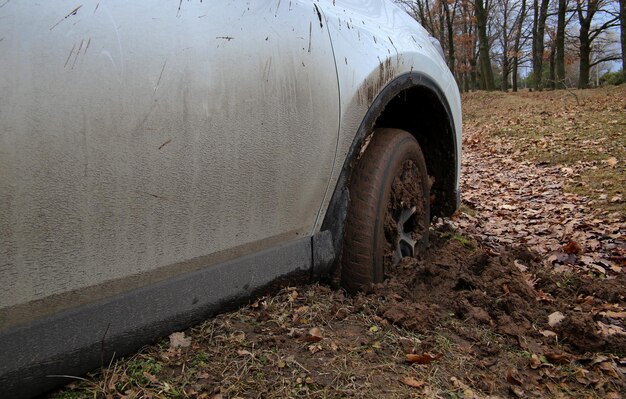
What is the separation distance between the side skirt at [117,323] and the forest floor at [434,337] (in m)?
0.12

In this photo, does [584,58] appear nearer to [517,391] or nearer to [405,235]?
[405,235]

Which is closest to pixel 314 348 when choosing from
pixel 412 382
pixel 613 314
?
pixel 412 382

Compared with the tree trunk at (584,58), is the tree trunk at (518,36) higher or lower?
higher

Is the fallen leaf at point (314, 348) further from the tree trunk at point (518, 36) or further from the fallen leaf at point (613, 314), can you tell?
the tree trunk at point (518, 36)

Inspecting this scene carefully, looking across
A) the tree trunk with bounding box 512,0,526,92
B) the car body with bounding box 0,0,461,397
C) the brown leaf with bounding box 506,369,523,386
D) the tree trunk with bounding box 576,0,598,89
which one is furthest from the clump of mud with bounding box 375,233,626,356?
the tree trunk with bounding box 512,0,526,92

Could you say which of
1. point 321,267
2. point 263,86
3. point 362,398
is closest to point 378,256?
point 321,267

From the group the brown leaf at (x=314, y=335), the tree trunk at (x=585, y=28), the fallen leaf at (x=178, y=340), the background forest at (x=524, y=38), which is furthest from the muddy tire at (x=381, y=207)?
the tree trunk at (x=585, y=28)

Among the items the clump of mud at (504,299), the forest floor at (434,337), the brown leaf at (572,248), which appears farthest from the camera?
the brown leaf at (572,248)

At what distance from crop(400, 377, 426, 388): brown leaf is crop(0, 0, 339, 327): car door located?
727 millimetres

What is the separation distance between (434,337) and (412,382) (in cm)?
40

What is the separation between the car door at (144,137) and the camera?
1.30 meters

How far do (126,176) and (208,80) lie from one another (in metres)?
0.42

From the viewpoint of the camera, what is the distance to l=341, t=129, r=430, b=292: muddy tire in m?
2.50

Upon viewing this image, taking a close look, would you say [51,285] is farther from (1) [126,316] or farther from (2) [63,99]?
(2) [63,99]
